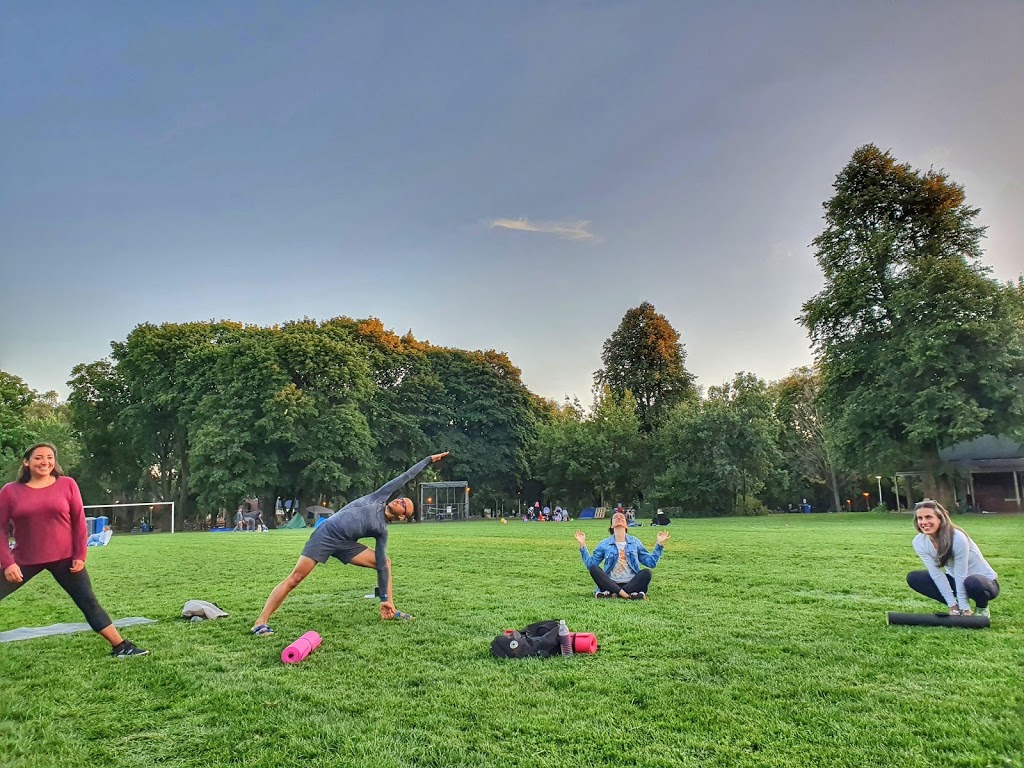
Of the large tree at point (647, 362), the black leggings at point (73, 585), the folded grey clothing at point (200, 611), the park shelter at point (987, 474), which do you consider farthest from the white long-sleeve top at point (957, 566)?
the large tree at point (647, 362)

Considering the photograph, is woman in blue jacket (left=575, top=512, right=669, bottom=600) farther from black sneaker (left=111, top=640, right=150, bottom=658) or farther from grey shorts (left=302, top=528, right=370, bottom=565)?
black sneaker (left=111, top=640, right=150, bottom=658)

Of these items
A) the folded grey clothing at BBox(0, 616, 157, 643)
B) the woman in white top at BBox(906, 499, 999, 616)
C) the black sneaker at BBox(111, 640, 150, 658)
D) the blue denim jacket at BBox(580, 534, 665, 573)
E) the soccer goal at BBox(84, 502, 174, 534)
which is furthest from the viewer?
the soccer goal at BBox(84, 502, 174, 534)

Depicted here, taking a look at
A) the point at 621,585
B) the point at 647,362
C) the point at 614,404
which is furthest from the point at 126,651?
the point at 647,362

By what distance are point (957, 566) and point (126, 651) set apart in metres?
8.39

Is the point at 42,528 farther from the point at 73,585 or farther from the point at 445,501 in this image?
the point at 445,501

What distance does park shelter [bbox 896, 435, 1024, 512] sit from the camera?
4178 cm

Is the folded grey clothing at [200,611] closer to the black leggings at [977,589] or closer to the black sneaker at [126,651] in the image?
the black sneaker at [126,651]

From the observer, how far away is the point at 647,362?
2744 inches

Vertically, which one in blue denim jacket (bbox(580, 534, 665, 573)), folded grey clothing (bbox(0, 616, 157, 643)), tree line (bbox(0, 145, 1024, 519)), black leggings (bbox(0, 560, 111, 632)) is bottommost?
folded grey clothing (bbox(0, 616, 157, 643))

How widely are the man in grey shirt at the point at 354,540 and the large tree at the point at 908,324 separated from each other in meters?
33.7

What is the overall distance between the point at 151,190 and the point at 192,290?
11.4 m

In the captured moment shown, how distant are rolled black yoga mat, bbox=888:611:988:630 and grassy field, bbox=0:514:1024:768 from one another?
17 centimetres

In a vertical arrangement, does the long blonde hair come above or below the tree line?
below

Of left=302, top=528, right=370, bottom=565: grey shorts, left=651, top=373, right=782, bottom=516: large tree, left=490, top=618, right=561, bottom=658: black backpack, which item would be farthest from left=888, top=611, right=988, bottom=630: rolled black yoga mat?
left=651, top=373, right=782, bottom=516: large tree
